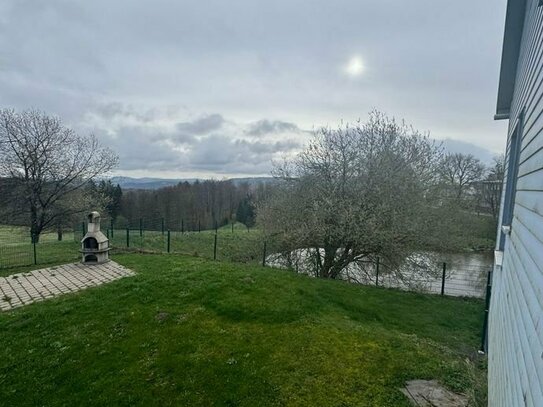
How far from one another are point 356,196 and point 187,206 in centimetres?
2592

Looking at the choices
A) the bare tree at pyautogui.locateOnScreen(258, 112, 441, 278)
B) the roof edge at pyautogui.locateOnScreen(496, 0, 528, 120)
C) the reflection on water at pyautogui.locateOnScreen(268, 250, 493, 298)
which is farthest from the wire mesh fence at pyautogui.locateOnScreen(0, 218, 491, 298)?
the roof edge at pyautogui.locateOnScreen(496, 0, 528, 120)

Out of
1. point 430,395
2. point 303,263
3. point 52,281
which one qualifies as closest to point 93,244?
point 52,281

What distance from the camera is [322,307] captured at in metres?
6.55

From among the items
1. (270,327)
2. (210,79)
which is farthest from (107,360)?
(210,79)

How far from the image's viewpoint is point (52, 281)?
789 cm

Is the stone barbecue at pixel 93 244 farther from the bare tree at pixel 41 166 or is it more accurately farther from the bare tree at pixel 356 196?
the bare tree at pixel 41 166

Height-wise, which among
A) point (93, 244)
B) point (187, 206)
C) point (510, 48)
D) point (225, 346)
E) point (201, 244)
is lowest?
point (201, 244)

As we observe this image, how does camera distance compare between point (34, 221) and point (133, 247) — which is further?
point (34, 221)

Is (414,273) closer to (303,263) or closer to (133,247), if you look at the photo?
(303,263)

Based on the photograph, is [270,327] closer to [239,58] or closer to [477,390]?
[477,390]

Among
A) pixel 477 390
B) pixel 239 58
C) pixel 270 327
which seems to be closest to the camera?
pixel 477 390

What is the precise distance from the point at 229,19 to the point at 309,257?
23.5 ft

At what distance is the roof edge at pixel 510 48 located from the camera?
379 centimetres

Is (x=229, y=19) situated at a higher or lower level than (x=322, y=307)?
higher
